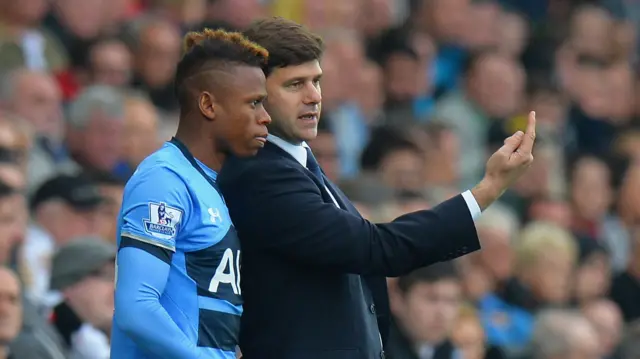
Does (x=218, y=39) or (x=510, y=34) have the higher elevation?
(x=218, y=39)

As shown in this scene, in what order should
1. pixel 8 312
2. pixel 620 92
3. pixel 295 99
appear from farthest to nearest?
pixel 620 92 → pixel 8 312 → pixel 295 99

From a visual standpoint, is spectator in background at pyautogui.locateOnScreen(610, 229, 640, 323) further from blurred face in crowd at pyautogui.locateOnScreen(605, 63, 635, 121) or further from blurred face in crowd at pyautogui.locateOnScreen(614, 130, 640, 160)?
blurred face in crowd at pyautogui.locateOnScreen(605, 63, 635, 121)

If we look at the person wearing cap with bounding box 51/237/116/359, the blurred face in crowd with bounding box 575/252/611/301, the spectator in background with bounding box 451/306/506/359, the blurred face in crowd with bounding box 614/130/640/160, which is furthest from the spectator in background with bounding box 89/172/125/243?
the blurred face in crowd with bounding box 614/130/640/160

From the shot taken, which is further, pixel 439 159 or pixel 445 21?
pixel 445 21

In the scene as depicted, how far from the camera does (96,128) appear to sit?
866 centimetres

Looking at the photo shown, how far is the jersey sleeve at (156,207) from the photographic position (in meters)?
4.12

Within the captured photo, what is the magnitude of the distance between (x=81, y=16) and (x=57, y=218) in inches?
86.1

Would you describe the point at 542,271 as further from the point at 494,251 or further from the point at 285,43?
the point at 285,43

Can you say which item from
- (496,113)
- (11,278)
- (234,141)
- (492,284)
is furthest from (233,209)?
(496,113)

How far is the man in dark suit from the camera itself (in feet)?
14.8

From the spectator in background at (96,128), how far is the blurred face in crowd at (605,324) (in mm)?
3031

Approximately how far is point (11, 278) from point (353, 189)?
10.1ft

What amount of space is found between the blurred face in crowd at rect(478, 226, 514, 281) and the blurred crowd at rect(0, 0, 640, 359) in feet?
0.04

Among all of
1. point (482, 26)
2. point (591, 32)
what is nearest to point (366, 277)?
point (482, 26)
